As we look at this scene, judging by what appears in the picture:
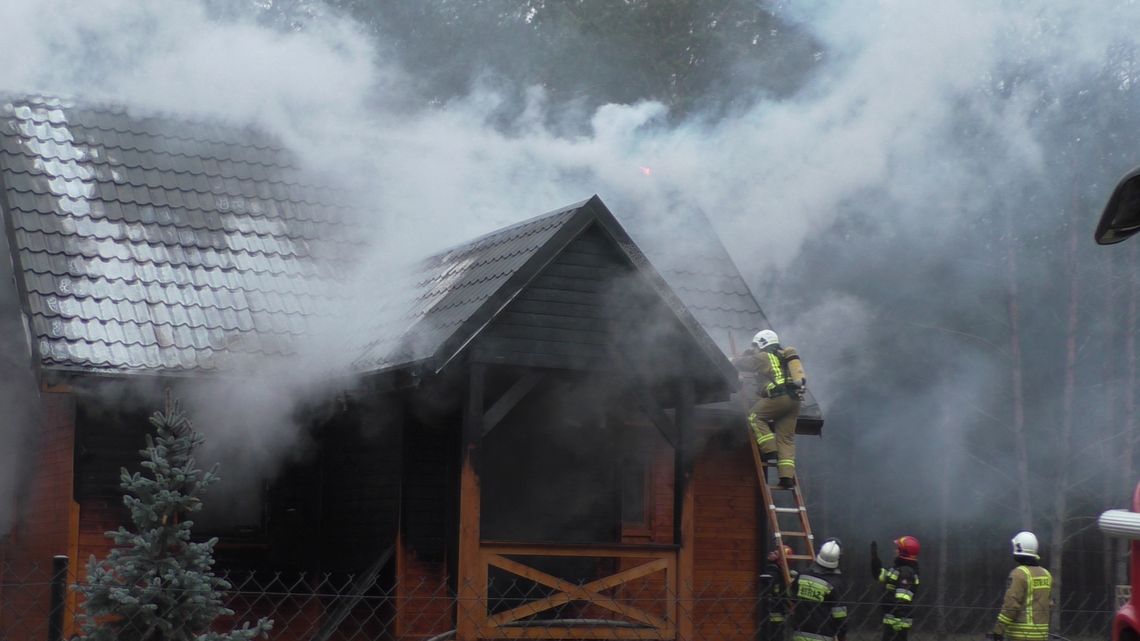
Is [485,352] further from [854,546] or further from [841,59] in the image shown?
[854,546]

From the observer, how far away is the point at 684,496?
11156mm

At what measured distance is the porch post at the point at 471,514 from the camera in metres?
10.2

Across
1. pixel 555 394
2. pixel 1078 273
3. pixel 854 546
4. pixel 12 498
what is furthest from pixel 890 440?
pixel 12 498

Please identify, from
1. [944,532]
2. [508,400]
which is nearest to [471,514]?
[508,400]

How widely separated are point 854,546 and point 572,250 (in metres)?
15.5

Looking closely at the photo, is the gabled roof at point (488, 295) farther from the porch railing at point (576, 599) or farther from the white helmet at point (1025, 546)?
the white helmet at point (1025, 546)

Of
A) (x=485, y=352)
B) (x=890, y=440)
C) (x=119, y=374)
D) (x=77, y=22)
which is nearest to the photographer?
(x=485, y=352)

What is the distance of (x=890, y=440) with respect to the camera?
81.6ft

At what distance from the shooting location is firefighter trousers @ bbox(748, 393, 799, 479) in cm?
1241

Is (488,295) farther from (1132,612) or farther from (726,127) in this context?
(726,127)

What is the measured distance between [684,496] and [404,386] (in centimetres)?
243

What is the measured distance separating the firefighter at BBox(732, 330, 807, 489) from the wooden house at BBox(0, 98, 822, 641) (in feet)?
1.78

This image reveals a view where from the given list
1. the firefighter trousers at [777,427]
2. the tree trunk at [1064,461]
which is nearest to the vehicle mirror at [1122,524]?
the firefighter trousers at [777,427]

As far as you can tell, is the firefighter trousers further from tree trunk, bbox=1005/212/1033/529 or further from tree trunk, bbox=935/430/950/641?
tree trunk, bbox=935/430/950/641
